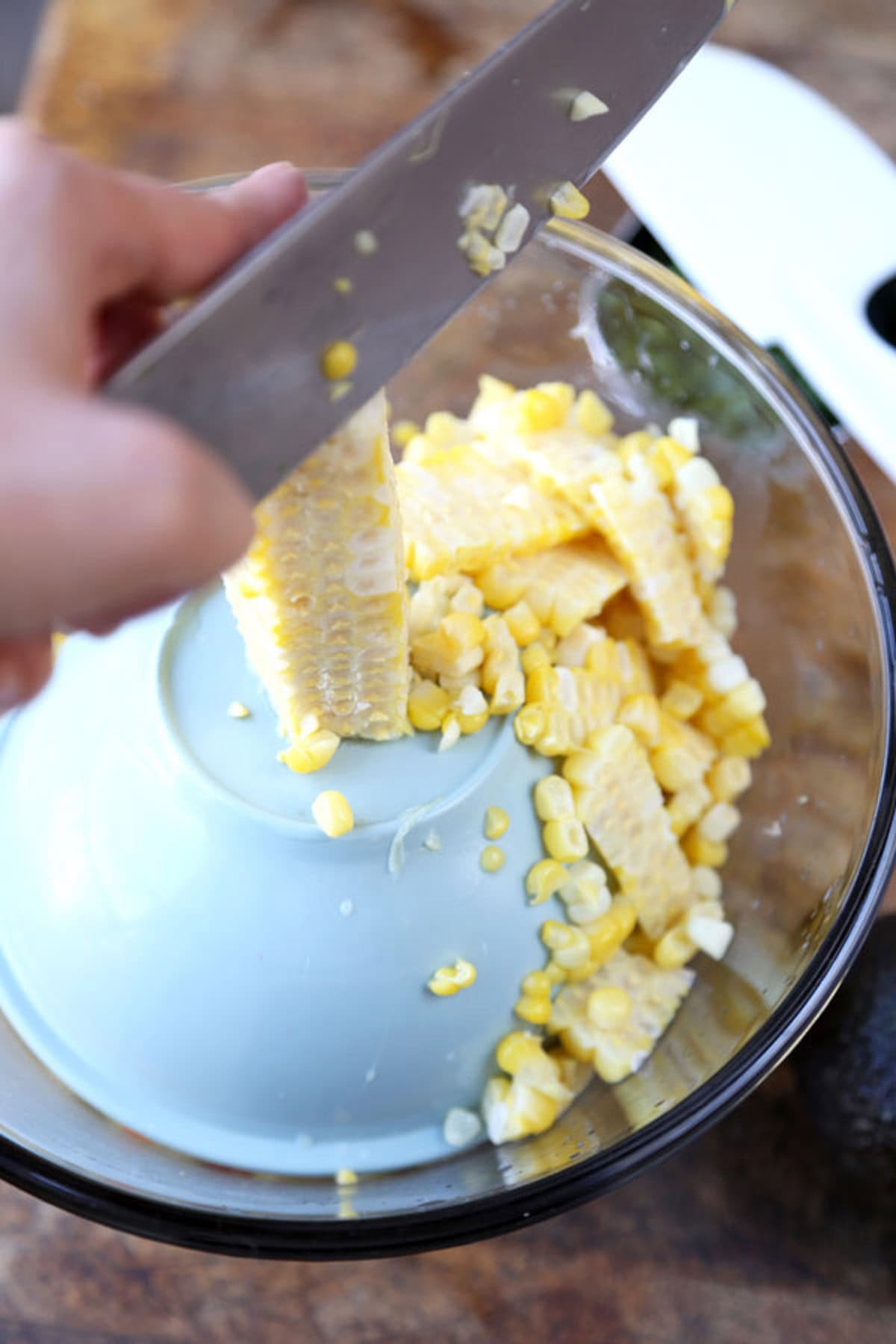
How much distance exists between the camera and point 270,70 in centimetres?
127

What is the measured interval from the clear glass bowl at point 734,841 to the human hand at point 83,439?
374 mm

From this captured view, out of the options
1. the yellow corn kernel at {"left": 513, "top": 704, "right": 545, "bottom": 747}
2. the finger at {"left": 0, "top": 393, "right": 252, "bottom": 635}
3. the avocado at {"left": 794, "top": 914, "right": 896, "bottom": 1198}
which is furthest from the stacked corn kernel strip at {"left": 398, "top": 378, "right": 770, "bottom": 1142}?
the finger at {"left": 0, "top": 393, "right": 252, "bottom": 635}

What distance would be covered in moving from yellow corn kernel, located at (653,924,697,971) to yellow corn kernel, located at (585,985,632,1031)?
6 cm

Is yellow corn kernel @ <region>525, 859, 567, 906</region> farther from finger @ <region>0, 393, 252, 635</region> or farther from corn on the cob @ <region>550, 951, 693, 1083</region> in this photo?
finger @ <region>0, 393, 252, 635</region>

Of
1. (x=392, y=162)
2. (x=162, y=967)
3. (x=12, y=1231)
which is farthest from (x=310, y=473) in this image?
(x=12, y=1231)

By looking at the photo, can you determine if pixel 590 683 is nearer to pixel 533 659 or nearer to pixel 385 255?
pixel 533 659

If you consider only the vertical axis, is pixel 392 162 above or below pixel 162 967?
above

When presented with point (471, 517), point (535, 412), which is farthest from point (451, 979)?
point (535, 412)

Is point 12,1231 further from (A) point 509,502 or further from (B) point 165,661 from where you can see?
(A) point 509,502

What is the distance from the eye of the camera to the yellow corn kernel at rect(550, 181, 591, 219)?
1.70 feet

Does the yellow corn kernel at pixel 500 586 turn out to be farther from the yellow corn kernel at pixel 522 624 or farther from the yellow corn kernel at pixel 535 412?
the yellow corn kernel at pixel 535 412

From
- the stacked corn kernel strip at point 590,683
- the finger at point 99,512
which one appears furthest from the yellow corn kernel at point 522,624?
the finger at point 99,512

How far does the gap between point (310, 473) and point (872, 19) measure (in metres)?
1.22

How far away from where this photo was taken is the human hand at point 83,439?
0.97ft
